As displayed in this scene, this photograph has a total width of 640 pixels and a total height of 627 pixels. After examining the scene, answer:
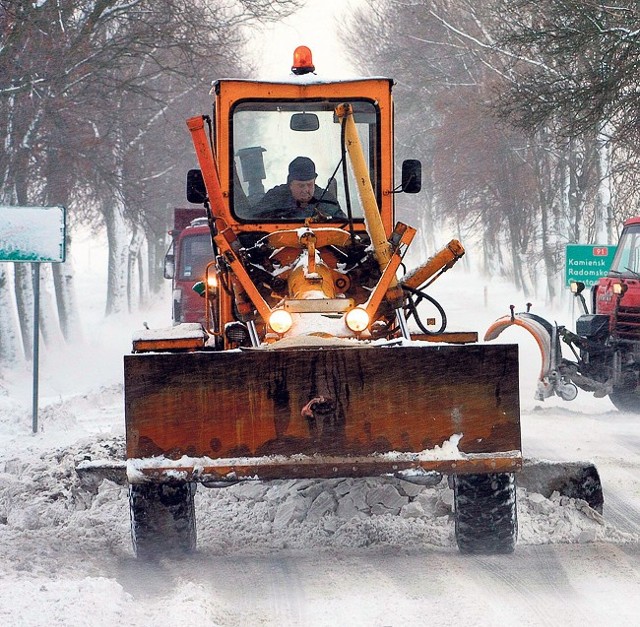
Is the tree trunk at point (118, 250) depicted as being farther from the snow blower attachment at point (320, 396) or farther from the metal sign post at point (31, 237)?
the snow blower attachment at point (320, 396)

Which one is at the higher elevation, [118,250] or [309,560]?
[118,250]

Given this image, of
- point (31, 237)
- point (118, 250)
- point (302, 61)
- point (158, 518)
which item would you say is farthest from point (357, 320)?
point (118, 250)

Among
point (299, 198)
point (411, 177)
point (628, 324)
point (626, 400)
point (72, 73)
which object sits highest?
point (72, 73)

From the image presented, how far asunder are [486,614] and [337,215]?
3139 millimetres

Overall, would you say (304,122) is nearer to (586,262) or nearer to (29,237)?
(29,237)

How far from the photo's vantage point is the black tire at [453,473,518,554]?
228 inches

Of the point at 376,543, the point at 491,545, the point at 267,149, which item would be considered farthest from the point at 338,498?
the point at 267,149

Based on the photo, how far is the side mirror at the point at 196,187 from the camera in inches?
268

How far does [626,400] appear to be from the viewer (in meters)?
12.7

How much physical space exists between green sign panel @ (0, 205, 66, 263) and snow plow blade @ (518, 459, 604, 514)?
6559mm

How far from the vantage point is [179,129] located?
31609mm

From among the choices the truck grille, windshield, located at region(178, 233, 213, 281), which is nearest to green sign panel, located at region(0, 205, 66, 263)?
the truck grille

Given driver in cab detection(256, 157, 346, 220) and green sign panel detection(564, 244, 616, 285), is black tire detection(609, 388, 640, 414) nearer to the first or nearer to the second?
green sign panel detection(564, 244, 616, 285)

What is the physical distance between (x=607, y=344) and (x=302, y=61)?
6352 millimetres
